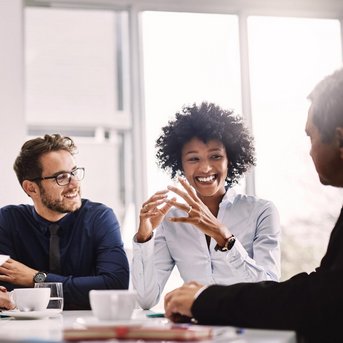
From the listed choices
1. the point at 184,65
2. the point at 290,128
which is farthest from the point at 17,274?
the point at 290,128

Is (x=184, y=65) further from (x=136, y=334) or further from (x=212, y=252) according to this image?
(x=136, y=334)

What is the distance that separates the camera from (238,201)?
2.83m

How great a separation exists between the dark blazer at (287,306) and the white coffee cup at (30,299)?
0.62 metres

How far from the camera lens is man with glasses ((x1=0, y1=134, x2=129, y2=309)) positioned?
267cm

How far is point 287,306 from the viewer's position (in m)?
1.28

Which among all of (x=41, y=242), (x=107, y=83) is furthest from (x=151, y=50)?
(x=107, y=83)

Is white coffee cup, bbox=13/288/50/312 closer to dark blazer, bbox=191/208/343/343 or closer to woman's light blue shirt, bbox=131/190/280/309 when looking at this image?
dark blazer, bbox=191/208/343/343

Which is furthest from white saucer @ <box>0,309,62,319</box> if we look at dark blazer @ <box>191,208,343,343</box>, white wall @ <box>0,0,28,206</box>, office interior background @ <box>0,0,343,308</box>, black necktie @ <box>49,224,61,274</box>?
office interior background @ <box>0,0,343,308</box>

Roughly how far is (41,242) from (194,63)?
2.05m

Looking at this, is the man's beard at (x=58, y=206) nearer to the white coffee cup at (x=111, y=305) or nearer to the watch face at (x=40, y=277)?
the watch face at (x=40, y=277)

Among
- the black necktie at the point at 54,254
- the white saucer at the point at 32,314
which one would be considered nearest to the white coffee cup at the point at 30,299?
the white saucer at the point at 32,314

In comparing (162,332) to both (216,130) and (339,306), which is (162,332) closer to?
(339,306)

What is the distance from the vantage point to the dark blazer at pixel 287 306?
126 cm

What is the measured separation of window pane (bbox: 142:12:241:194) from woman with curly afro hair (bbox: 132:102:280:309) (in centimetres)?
115
